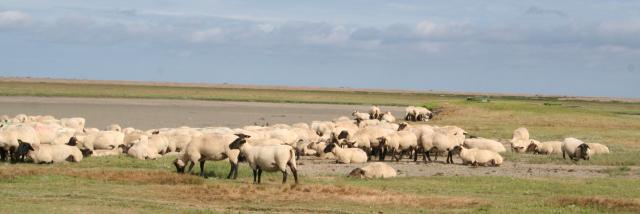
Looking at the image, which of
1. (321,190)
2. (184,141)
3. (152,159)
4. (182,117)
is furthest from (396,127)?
(182,117)

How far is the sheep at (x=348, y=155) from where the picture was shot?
30.5 metres

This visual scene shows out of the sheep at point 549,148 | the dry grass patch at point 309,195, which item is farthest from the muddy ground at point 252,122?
the dry grass patch at point 309,195

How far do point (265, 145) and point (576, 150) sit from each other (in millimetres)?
12799

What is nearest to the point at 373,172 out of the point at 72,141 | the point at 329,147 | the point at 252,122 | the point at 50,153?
the point at 329,147

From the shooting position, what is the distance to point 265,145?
25.6 meters

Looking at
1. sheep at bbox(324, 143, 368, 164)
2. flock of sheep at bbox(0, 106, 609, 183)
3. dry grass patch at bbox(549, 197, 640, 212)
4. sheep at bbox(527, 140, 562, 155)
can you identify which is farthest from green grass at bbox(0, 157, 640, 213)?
sheep at bbox(527, 140, 562, 155)

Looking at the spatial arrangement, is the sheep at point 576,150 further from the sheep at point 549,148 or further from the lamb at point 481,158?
the lamb at point 481,158

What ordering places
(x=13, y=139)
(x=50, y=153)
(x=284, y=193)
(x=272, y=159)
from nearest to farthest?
(x=284, y=193)
(x=272, y=159)
(x=50, y=153)
(x=13, y=139)

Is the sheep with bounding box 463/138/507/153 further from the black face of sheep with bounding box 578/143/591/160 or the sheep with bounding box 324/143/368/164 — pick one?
the sheep with bounding box 324/143/368/164

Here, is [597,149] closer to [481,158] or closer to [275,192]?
[481,158]

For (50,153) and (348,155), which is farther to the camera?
(348,155)

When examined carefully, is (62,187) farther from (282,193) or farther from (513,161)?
(513,161)

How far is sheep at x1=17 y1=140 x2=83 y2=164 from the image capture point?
26812 mm

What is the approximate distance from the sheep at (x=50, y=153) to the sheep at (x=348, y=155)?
8.39 m
